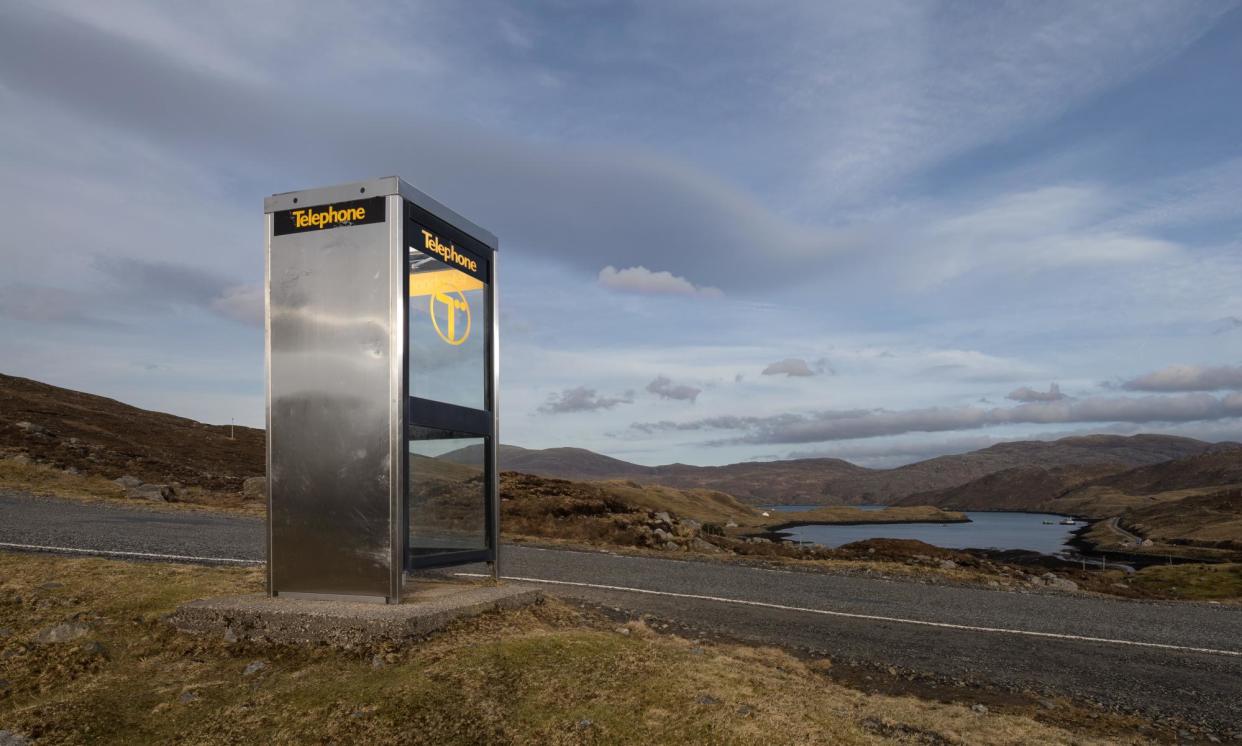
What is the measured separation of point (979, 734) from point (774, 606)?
21.1ft

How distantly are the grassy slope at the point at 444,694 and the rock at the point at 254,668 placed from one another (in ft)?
0.23

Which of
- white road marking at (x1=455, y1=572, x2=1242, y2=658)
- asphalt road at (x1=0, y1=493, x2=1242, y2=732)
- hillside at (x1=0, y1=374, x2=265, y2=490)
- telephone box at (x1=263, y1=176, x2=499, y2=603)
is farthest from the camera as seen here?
hillside at (x1=0, y1=374, x2=265, y2=490)

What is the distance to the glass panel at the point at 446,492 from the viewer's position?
8.45 m

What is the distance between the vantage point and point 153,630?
7.49 metres

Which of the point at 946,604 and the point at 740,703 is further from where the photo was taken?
the point at 946,604

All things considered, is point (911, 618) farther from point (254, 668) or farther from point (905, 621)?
point (254, 668)

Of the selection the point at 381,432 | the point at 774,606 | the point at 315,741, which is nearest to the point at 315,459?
the point at 381,432

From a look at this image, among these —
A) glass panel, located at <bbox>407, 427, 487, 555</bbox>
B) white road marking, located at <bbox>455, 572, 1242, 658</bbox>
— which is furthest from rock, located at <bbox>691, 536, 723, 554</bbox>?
glass panel, located at <bbox>407, 427, 487, 555</bbox>

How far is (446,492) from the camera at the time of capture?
356 inches

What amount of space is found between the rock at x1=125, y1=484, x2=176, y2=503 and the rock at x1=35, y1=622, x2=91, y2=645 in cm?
2454

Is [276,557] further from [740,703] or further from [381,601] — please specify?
[740,703]

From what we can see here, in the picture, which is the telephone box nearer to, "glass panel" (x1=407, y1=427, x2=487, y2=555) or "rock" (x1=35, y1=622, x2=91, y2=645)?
"glass panel" (x1=407, y1=427, x2=487, y2=555)

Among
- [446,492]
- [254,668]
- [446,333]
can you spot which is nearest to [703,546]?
[446,492]

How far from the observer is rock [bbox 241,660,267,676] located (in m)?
6.54
